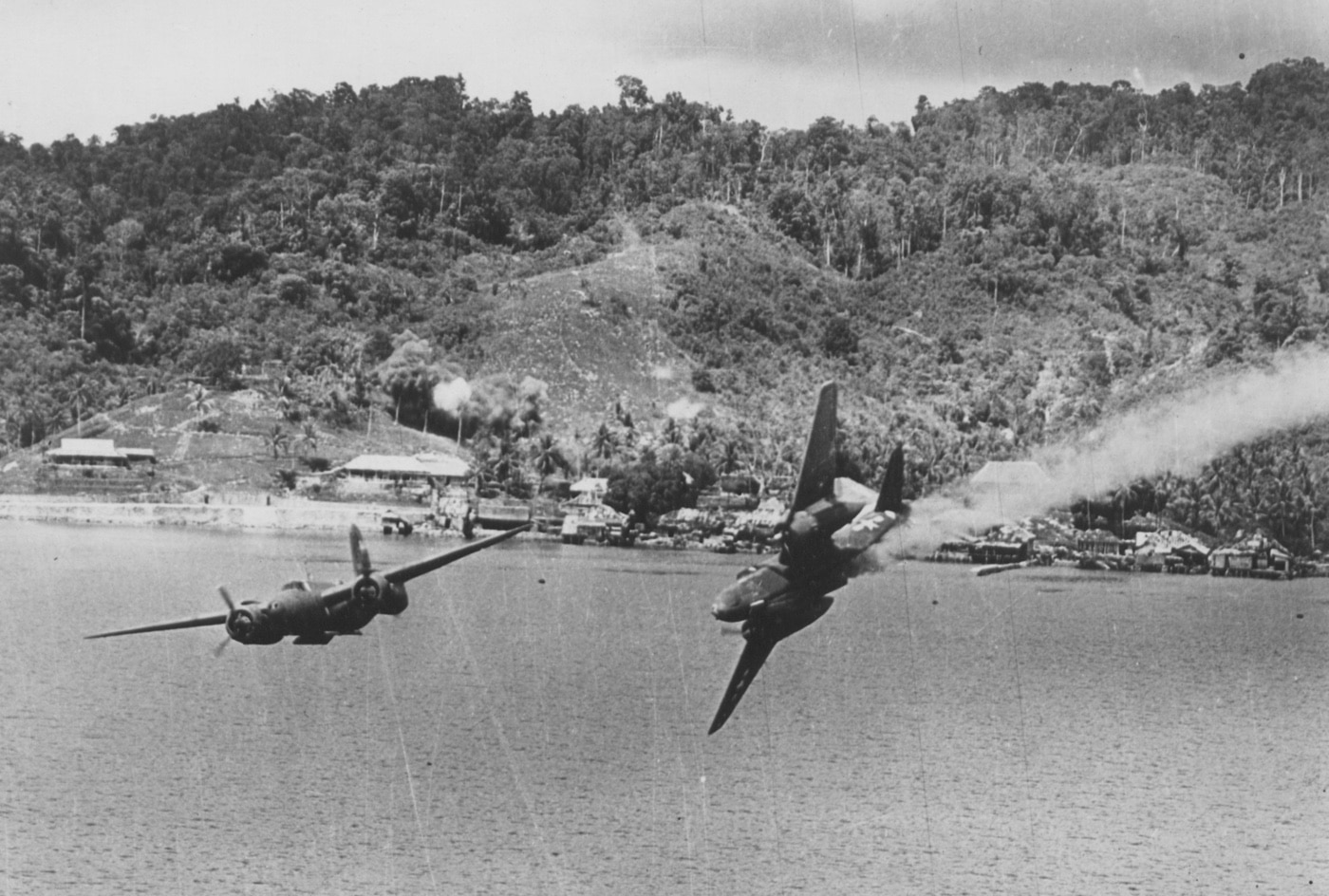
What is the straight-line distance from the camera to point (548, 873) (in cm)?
5012

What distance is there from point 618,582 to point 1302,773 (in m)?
51.7

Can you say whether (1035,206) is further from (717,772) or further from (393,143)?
(717,772)

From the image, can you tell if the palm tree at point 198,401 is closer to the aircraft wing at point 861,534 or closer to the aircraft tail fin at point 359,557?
the aircraft tail fin at point 359,557

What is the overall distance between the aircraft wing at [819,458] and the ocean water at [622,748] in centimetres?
3481

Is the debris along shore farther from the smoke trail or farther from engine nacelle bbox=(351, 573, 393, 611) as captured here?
engine nacelle bbox=(351, 573, 393, 611)

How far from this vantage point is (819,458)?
15.9 m

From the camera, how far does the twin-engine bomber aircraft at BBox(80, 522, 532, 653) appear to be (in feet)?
68.1

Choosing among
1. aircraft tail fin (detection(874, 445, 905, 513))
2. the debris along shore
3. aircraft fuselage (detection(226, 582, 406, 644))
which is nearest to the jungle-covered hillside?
the debris along shore

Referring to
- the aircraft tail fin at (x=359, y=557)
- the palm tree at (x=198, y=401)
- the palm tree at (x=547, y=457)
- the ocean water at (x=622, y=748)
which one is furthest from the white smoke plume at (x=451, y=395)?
the aircraft tail fin at (x=359, y=557)

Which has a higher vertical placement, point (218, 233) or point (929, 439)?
point (218, 233)

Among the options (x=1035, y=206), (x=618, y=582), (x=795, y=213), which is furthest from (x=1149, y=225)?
(x=618, y=582)

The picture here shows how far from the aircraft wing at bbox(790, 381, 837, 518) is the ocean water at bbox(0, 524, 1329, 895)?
114 ft

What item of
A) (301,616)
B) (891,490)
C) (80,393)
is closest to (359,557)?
(301,616)

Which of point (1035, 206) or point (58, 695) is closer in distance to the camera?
point (58, 695)
